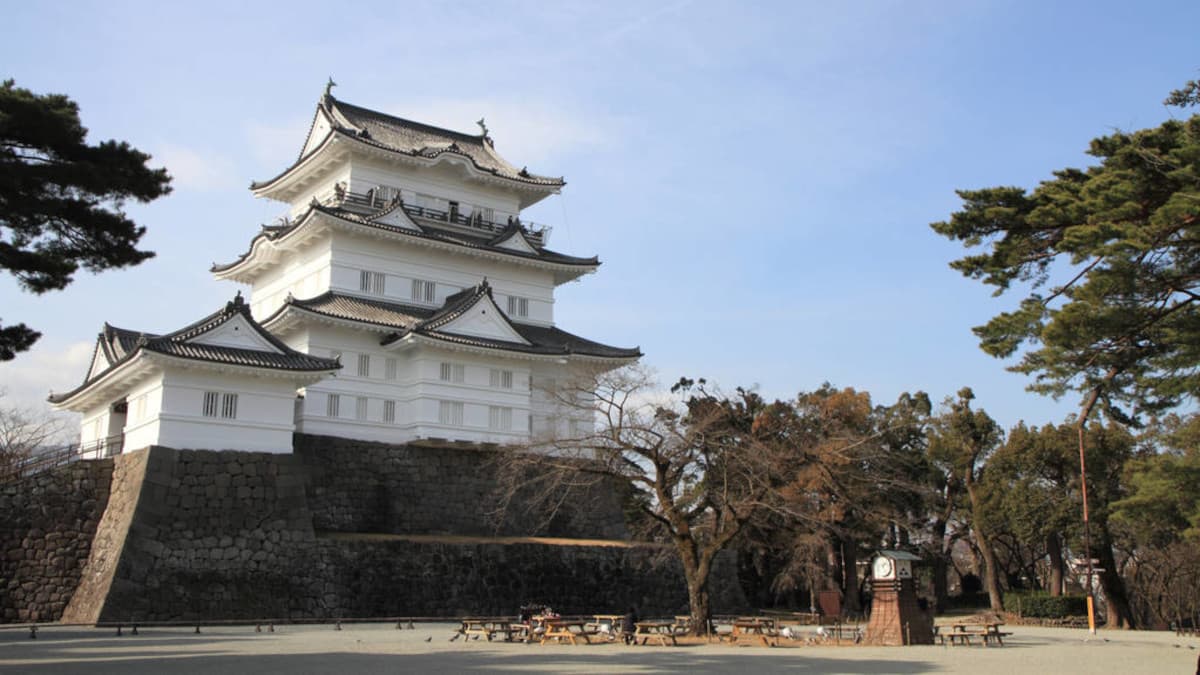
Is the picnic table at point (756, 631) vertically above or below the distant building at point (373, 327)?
below

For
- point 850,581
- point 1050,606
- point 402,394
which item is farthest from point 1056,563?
point 402,394

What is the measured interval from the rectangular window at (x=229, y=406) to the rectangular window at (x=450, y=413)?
6.49m

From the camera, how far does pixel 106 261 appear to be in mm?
14477

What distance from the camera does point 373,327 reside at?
29.2m

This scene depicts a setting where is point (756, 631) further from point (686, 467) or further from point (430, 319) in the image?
point (430, 319)

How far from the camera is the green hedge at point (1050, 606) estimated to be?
106 ft

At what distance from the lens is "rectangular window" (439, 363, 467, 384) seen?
97.7 ft

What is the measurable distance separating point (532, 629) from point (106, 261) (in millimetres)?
10114

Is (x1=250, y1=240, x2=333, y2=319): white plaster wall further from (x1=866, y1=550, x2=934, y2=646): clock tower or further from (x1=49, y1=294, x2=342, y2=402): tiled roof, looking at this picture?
(x1=866, y1=550, x2=934, y2=646): clock tower

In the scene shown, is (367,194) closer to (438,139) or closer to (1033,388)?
(438,139)

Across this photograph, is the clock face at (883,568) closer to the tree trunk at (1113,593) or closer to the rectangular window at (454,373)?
the rectangular window at (454,373)

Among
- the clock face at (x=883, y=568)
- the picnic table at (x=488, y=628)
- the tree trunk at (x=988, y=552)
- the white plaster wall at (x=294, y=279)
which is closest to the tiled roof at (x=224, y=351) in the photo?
the white plaster wall at (x=294, y=279)

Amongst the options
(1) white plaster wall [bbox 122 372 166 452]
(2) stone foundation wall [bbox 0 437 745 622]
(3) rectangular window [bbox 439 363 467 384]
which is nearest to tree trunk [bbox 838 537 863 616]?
(2) stone foundation wall [bbox 0 437 745 622]

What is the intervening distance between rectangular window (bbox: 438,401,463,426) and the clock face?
13.9 metres
